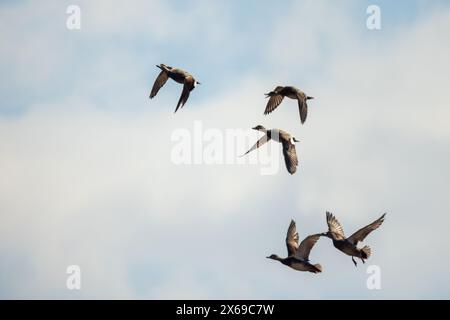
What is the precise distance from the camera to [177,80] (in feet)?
153

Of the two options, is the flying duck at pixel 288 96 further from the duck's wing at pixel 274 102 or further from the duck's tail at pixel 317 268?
the duck's tail at pixel 317 268

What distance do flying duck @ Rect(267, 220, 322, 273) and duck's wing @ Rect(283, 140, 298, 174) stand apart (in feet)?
7.70

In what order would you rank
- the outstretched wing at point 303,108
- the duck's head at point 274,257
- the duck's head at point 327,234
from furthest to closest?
the outstretched wing at point 303,108, the duck's head at point 274,257, the duck's head at point 327,234

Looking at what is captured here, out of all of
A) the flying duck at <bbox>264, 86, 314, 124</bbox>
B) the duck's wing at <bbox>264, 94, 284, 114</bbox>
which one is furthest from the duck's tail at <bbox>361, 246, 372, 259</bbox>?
the duck's wing at <bbox>264, 94, 284, 114</bbox>

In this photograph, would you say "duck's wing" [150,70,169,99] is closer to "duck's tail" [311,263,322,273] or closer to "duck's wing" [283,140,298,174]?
"duck's wing" [283,140,298,174]

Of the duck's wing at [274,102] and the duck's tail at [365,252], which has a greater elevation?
the duck's wing at [274,102]

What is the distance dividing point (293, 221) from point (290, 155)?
262 centimetres

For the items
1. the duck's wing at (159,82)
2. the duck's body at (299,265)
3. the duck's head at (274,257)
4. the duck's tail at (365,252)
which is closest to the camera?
the duck's tail at (365,252)

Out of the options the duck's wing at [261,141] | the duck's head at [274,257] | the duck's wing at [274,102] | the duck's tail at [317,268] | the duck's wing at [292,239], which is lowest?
the duck's tail at [317,268]

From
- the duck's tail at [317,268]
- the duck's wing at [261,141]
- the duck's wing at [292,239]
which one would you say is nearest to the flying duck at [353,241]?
the duck's tail at [317,268]

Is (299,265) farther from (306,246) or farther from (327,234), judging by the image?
(327,234)

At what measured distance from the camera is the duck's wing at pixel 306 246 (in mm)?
43125

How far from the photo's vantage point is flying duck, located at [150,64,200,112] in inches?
1780
